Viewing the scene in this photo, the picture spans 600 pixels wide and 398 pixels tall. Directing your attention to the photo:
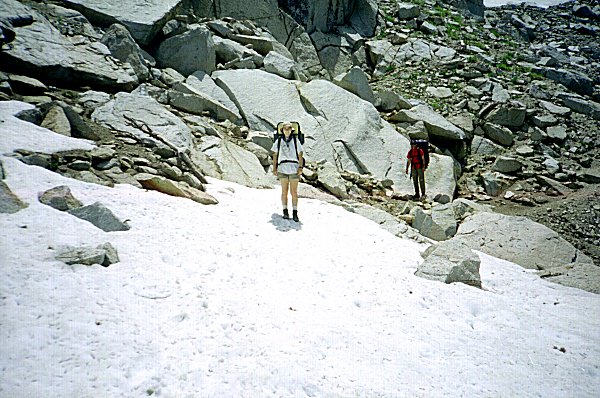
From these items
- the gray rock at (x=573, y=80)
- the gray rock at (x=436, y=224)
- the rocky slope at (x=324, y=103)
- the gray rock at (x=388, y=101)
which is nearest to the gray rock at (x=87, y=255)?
the rocky slope at (x=324, y=103)

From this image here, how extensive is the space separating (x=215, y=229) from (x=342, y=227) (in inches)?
152

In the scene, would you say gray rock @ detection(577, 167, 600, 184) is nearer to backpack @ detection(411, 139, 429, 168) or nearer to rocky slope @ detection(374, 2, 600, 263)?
rocky slope @ detection(374, 2, 600, 263)

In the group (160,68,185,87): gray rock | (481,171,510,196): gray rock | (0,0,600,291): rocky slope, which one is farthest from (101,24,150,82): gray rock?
(481,171,510,196): gray rock

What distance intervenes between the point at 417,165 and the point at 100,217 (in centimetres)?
1405

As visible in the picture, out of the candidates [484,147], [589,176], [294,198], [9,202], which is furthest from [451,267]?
[589,176]

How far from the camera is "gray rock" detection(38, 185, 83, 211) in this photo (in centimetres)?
616

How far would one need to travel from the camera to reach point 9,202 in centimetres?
564

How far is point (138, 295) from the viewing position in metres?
4.80

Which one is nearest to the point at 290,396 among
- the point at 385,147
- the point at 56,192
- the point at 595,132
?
the point at 56,192

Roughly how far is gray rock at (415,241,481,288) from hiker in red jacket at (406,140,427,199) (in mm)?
8493

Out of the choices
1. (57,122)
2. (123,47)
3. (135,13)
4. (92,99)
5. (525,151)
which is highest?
(135,13)

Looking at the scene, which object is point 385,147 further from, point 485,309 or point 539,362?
point 539,362

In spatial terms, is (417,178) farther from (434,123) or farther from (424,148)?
(434,123)

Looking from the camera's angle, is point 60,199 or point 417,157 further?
point 417,157
